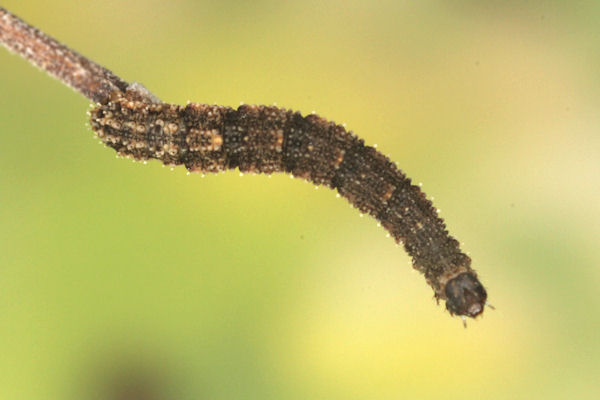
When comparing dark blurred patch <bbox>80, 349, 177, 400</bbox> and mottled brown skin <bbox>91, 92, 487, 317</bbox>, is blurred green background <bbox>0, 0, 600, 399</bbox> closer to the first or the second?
dark blurred patch <bbox>80, 349, 177, 400</bbox>

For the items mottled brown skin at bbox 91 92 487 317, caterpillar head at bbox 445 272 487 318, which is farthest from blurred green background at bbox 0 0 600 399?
caterpillar head at bbox 445 272 487 318

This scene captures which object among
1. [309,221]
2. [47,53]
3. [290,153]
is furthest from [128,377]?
[47,53]

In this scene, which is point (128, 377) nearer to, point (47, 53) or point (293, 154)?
point (293, 154)

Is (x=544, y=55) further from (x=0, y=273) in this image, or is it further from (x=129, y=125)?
(x=0, y=273)

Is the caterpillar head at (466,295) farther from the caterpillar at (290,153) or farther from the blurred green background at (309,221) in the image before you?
the blurred green background at (309,221)

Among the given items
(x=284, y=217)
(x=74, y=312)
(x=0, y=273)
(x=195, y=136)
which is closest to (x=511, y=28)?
(x=284, y=217)
